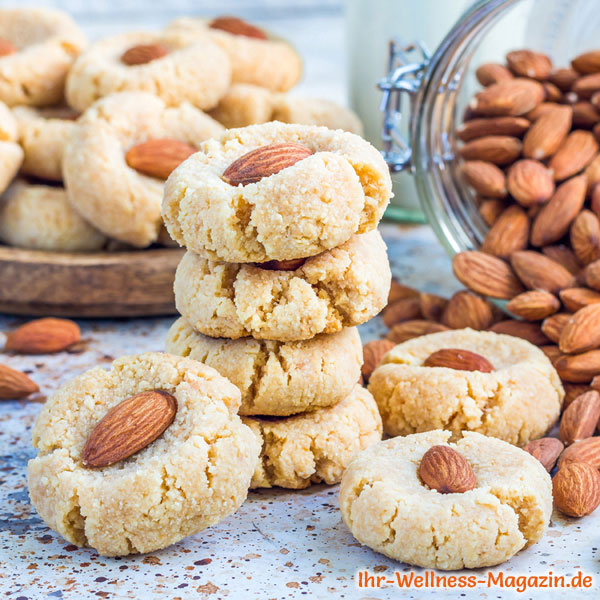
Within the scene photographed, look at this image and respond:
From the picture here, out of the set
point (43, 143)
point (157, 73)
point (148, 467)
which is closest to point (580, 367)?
point (148, 467)

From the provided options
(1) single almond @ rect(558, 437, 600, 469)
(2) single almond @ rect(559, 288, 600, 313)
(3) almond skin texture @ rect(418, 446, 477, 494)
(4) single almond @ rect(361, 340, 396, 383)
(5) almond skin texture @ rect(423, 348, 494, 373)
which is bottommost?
(4) single almond @ rect(361, 340, 396, 383)

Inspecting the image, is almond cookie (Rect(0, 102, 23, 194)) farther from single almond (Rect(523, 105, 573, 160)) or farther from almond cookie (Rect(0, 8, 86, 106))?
single almond (Rect(523, 105, 573, 160))

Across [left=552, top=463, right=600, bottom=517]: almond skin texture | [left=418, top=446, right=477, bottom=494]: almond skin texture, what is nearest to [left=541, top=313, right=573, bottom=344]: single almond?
[left=552, top=463, right=600, bottom=517]: almond skin texture

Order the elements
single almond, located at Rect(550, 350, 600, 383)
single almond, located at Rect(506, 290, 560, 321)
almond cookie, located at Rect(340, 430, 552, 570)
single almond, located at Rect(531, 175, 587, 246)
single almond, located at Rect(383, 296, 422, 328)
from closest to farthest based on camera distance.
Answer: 1. almond cookie, located at Rect(340, 430, 552, 570)
2. single almond, located at Rect(550, 350, 600, 383)
3. single almond, located at Rect(506, 290, 560, 321)
4. single almond, located at Rect(531, 175, 587, 246)
5. single almond, located at Rect(383, 296, 422, 328)

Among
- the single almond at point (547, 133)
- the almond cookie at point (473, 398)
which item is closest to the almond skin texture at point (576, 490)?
the almond cookie at point (473, 398)

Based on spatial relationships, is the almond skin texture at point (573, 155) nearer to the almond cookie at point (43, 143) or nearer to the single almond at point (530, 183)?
the single almond at point (530, 183)

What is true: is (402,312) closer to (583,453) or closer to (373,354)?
(373,354)
